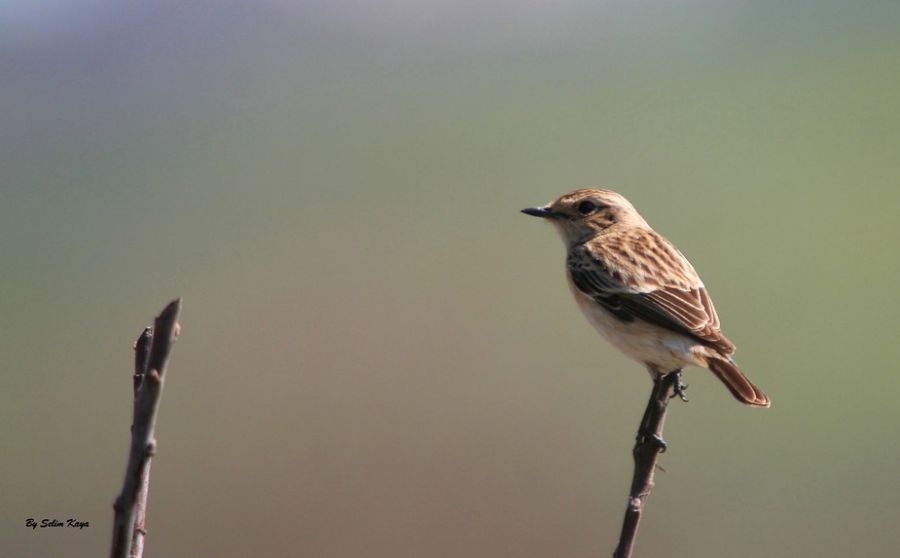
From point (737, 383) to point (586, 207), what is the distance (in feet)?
6.83

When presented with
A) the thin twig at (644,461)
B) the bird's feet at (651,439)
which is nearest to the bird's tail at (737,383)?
the thin twig at (644,461)

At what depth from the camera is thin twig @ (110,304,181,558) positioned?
178 centimetres

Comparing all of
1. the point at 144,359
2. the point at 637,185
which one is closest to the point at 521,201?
the point at 637,185

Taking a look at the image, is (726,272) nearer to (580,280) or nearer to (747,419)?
(747,419)

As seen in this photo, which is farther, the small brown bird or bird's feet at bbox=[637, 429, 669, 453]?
the small brown bird

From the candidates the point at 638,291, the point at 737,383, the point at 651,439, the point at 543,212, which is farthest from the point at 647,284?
the point at 651,439

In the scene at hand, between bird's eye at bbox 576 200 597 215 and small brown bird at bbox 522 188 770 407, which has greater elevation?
bird's eye at bbox 576 200 597 215

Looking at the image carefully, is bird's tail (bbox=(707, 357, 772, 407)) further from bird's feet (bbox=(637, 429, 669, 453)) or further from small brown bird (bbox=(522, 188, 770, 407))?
bird's feet (bbox=(637, 429, 669, 453))

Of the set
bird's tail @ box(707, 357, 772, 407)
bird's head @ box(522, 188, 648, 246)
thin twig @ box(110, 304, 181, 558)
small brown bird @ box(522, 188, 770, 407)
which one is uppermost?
bird's head @ box(522, 188, 648, 246)

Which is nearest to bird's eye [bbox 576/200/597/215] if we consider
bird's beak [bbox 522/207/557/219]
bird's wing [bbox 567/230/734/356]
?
bird's beak [bbox 522/207/557/219]

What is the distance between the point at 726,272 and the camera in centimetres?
2402

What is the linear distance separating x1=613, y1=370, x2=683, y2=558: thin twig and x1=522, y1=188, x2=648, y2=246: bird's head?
9.24ft

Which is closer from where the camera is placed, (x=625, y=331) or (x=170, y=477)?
(x=625, y=331)

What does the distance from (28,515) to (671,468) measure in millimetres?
9369
